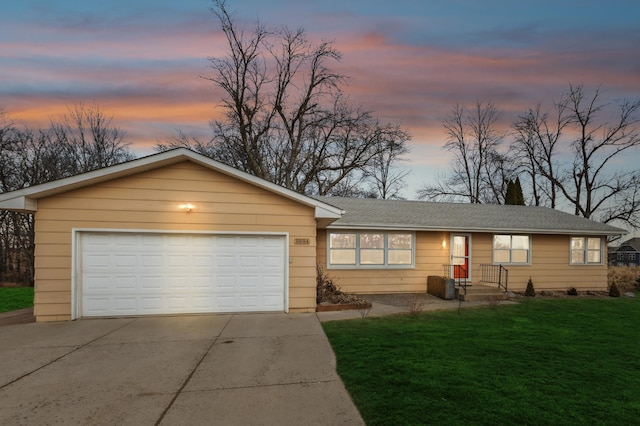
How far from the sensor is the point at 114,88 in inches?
681

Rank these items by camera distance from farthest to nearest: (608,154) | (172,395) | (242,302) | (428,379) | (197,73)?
(608,154) < (197,73) < (242,302) < (428,379) < (172,395)

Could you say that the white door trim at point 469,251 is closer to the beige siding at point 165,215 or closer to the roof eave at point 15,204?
the beige siding at point 165,215

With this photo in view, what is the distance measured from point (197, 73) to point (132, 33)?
1001 centimetres

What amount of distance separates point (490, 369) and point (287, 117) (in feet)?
78.0

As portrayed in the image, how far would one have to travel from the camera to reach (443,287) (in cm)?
1236

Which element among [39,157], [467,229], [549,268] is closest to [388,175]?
[549,268]

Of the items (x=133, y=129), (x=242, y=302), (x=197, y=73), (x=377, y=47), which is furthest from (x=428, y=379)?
(x=133, y=129)

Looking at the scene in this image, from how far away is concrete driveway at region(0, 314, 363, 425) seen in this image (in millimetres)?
3812

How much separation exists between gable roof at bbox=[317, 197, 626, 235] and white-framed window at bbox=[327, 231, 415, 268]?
0.62m

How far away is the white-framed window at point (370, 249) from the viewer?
13.4 m

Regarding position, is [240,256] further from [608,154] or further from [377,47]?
[608,154]

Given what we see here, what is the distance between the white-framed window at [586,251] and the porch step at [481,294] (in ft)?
17.2

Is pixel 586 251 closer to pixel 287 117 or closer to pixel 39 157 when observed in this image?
pixel 287 117

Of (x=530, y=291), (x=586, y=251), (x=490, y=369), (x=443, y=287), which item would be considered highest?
(x=586, y=251)
